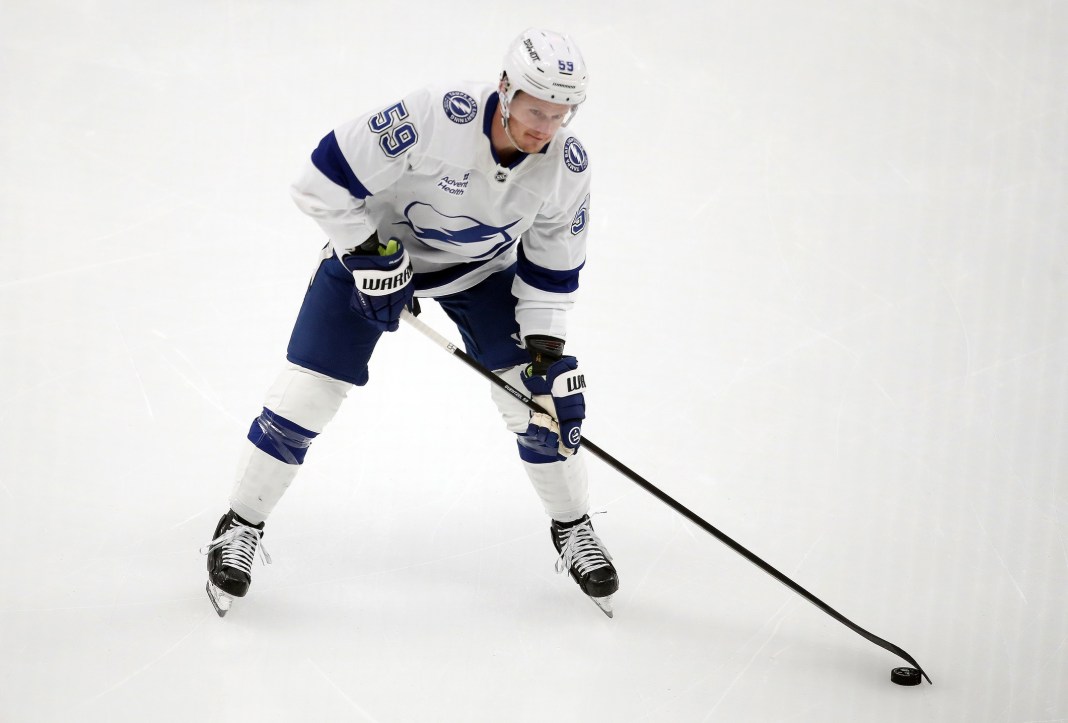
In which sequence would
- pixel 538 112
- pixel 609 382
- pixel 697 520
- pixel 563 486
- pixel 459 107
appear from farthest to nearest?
pixel 609 382 → pixel 563 486 → pixel 697 520 → pixel 459 107 → pixel 538 112

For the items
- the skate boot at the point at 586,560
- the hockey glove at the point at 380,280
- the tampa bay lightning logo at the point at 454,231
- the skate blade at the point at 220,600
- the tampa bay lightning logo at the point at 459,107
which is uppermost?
the tampa bay lightning logo at the point at 459,107

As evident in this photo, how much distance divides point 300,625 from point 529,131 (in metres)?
1.17

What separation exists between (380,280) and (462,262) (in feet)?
0.93

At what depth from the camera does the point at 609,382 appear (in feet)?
11.2

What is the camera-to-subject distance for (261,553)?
252 cm

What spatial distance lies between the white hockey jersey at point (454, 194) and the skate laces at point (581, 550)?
1.59 feet

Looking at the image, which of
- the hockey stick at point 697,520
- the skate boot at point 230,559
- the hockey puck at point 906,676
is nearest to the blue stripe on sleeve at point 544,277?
the hockey stick at point 697,520

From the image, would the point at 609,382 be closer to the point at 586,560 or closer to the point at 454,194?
the point at 586,560

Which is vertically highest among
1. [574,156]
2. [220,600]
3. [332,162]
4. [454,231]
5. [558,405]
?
[574,156]

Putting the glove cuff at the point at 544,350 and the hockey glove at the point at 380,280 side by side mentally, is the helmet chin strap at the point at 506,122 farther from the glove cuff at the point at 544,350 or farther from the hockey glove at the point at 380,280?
the glove cuff at the point at 544,350

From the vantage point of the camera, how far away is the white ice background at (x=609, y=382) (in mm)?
2229

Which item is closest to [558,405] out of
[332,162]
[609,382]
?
[332,162]

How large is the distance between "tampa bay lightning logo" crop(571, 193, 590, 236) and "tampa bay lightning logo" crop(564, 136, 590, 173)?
8 centimetres

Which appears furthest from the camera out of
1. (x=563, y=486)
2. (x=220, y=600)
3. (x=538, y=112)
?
(x=563, y=486)
